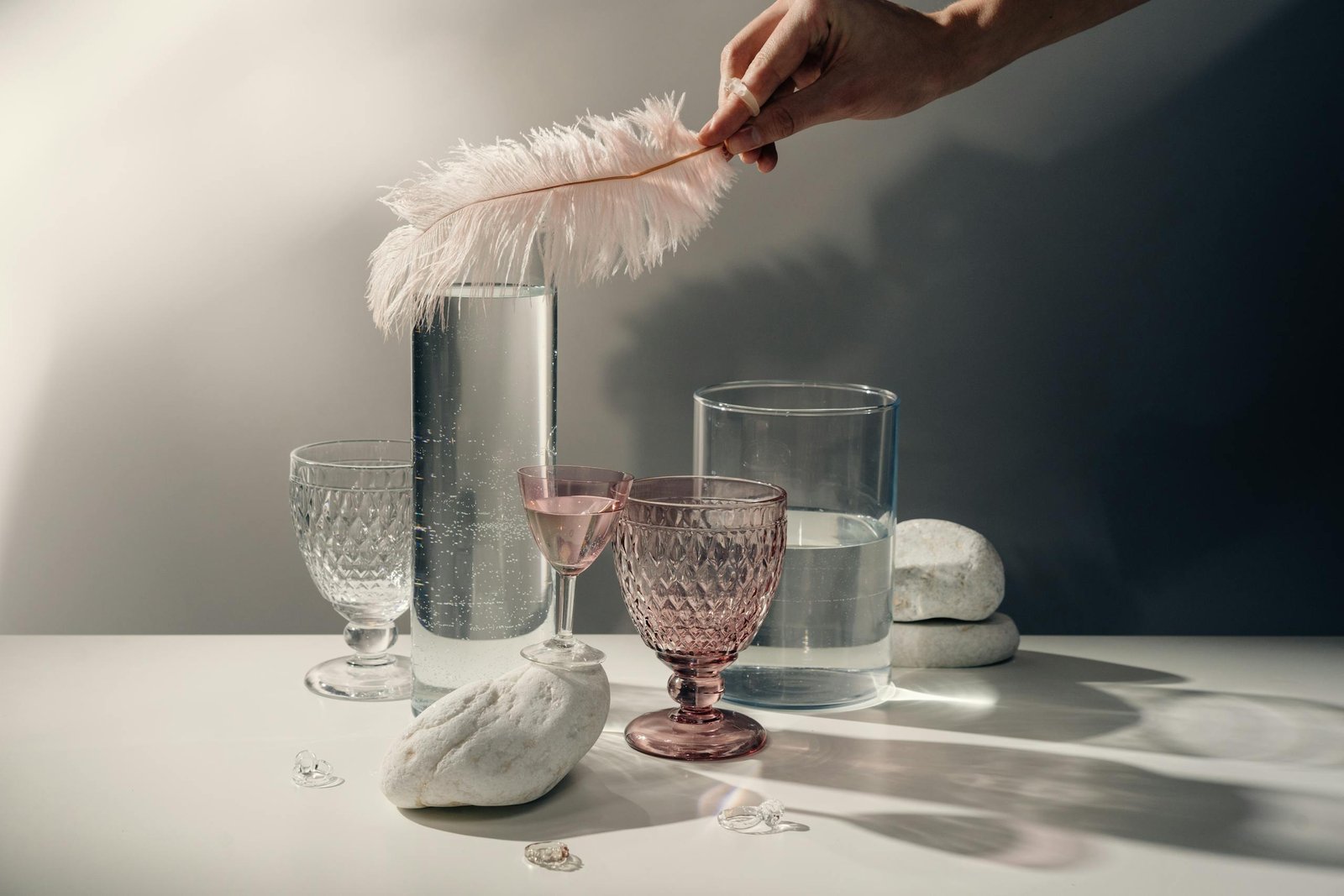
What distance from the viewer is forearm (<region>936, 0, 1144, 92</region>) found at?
1057 mm

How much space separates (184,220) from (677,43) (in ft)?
1.78

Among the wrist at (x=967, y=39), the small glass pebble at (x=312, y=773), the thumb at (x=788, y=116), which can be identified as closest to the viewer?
the small glass pebble at (x=312, y=773)

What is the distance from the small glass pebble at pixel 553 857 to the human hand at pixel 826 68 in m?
0.52

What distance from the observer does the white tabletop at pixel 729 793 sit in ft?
2.35

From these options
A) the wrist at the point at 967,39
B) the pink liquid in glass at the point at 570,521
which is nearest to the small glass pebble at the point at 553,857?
the pink liquid in glass at the point at 570,521

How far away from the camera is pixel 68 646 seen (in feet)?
3.79

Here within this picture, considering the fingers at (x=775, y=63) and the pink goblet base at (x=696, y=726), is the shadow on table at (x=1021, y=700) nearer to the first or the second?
the pink goblet base at (x=696, y=726)

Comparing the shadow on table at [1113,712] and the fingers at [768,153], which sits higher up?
the fingers at [768,153]

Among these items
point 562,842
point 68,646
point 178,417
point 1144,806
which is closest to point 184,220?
point 178,417

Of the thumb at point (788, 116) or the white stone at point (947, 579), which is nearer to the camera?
the thumb at point (788, 116)

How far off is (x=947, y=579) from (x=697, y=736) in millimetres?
329

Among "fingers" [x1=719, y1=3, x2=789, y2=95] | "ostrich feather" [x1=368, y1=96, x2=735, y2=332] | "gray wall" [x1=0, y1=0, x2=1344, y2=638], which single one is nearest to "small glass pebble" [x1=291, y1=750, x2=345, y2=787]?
"ostrich feather" [x1=368, y1=96, x2=735, y2=332]

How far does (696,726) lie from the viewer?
0.93 metres

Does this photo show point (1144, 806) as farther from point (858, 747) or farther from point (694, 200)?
point (694, 200)
